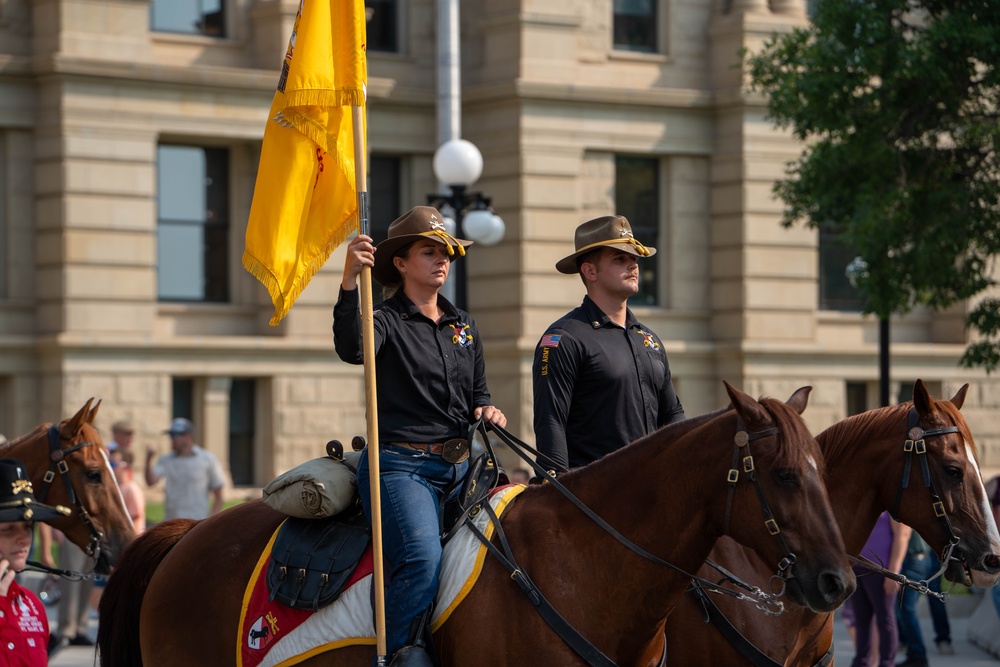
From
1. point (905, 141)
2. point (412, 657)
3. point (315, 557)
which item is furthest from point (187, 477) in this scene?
point (412, 657)

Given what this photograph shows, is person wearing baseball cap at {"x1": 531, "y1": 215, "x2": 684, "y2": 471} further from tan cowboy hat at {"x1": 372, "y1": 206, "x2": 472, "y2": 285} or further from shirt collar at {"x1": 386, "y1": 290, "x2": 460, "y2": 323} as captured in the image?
tan cowboy hat at {"x1": 372, "y1": 206, "x2": 472, "y2": 285}

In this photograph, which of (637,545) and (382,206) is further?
(382,206)

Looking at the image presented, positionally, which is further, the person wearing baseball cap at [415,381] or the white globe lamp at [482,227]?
the white globe lamp at [482,227]

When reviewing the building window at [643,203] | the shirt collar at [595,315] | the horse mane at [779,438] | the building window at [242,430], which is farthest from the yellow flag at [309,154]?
the building window at [643,203]

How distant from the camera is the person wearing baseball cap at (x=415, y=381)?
692 cm

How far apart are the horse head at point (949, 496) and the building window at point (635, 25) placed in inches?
800

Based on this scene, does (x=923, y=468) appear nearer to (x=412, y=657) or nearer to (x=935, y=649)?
(x=412, y=657)

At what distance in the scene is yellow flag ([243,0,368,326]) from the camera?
290 inches

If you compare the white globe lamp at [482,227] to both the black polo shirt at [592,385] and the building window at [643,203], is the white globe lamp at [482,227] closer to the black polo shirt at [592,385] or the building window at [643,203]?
the black polo shirt at [592,385]

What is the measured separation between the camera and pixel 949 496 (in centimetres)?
801

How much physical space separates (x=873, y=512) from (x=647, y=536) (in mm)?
2096

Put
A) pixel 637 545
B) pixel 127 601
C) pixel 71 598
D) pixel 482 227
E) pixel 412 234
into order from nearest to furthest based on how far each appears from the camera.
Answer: pixel 637 545 < pixel 412 234 < pixel 127 601 < pixel 71 598 < pixel 482 227

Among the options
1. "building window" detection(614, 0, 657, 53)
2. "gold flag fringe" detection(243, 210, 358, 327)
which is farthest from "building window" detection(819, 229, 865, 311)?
"gold flag fringe" detection(243, 210, 358, 327)

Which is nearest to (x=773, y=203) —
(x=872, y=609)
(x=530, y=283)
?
(x=530, y=283)
